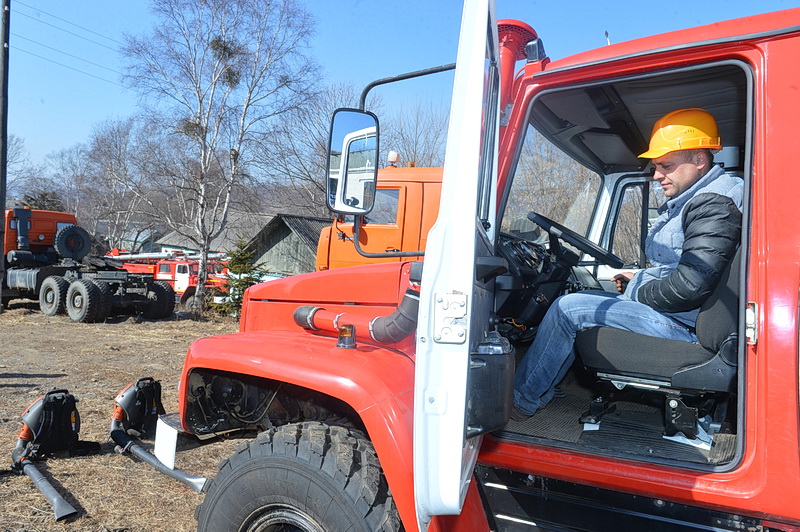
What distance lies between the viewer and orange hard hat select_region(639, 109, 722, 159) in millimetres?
2184

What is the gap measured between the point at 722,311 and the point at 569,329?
54 centimetres

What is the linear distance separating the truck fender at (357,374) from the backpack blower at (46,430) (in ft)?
8.01

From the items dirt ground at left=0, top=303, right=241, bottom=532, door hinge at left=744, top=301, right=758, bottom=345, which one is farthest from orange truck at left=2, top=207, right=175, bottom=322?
door hinge at left=744, top=301, right=758, bottom=345

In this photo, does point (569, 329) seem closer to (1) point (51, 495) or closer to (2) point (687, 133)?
Answer: (2) point (687, 133)

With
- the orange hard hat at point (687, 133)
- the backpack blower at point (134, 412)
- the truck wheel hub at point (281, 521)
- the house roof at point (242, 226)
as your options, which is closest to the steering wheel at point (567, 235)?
the orange hard hat at point (687, 133)

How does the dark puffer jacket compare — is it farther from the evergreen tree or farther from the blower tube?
the evergreen tree

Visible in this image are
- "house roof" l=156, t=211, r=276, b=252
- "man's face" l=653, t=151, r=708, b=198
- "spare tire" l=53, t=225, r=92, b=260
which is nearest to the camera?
"man's face" l=653, t=151, r=708, b=198

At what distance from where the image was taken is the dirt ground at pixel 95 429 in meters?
3.61

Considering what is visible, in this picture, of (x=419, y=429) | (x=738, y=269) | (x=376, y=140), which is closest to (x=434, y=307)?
(x=419, y=429)

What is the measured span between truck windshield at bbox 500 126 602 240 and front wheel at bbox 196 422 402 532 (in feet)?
3.61

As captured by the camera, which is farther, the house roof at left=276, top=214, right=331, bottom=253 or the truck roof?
the house roof at left=276, top=214, right=331, bottom=253

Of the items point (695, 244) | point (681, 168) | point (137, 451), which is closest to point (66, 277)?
point (137, 451)

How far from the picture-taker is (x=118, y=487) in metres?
4.08

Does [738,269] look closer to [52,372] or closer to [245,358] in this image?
[245,358]
